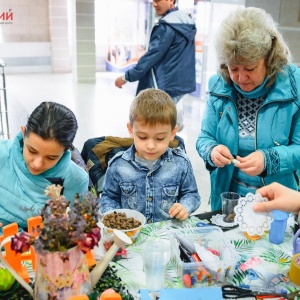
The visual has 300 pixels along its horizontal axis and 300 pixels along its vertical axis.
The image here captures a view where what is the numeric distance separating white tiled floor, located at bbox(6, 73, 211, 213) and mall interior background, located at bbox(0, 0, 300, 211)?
1 centimetres

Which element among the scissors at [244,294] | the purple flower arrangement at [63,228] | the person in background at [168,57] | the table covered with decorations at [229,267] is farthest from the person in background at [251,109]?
the person in background at [168,57]

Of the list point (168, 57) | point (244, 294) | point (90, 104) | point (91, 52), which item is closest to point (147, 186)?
point (244, 294)

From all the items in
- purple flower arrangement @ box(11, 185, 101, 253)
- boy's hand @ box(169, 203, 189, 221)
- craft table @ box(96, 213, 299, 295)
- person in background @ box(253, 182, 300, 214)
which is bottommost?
craft table @ box(96, 213, 299, 295)

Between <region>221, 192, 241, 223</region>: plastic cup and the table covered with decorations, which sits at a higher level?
<region>221, 192, 241, 223</region>: plastic cup

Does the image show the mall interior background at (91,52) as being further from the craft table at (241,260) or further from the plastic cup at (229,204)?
the craft table at (241,260)

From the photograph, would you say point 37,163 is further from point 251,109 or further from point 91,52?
point 91,52

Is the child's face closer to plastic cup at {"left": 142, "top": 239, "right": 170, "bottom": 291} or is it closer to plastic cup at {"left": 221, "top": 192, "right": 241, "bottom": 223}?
plastic cup at {"left": 221, "top": 192, "right": 241, "bottom": 223}

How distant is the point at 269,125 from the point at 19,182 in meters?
1.12

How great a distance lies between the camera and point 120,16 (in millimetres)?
11477

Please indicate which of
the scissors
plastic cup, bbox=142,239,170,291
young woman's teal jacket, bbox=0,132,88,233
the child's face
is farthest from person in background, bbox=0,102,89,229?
the scissors

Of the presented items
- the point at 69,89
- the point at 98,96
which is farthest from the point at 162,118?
the point at 69,89

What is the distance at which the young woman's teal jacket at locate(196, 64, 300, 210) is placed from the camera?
175cm

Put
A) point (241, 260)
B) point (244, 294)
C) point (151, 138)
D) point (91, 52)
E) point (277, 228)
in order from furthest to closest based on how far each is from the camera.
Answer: point (91, 52)
point (151, 138)
point (277, 228)
point (241, 260)
point (244, 294)

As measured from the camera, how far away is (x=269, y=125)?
1788mm
